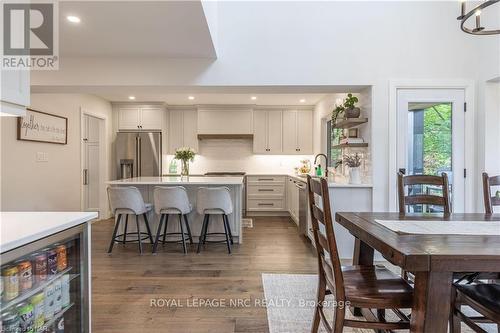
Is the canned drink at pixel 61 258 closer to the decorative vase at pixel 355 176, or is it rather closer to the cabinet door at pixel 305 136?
the decorative vase at pixel 355 176

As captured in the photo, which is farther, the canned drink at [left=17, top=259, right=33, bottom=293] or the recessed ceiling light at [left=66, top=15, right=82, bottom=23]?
the recessed ceiling light at [left=66, top=15, right=82, bottom=23]

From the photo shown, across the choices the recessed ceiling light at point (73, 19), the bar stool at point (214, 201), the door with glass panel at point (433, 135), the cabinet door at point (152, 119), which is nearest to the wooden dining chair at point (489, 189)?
the door with glass panel at point (433, 135)

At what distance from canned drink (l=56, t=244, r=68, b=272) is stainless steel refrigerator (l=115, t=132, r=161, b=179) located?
14.9ft

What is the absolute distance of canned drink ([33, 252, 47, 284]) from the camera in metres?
1.34

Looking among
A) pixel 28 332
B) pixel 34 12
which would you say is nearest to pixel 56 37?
pixel 34 12

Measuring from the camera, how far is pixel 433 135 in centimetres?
343

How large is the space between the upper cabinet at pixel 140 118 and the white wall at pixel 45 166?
64 centimetres

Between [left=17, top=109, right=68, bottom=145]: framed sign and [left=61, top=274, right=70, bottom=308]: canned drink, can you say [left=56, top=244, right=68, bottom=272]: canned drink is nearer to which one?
[left=61, top=274, right=70, bottom=308]: canned drink

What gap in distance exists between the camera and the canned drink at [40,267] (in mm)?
1342

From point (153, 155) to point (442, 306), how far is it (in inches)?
222

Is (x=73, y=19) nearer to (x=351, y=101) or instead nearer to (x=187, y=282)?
(x=187, y=282)

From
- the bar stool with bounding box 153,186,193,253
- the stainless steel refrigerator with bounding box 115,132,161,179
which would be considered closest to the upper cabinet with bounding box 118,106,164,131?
the stainless steel refrigerator with bounding box 115,132,161,179

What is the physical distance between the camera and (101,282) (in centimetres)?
278

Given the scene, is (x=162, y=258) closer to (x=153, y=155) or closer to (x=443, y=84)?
(x=153, y=155)
